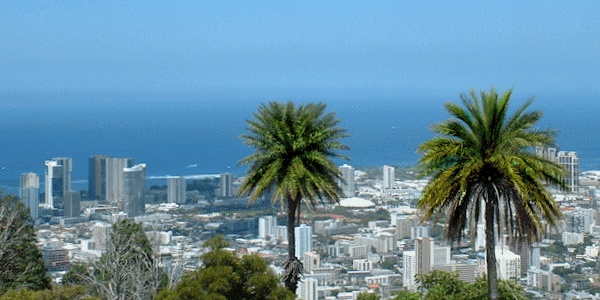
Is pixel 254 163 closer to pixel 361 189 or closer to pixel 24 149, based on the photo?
pixel 361 189

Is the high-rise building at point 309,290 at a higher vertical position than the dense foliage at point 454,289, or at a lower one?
lower

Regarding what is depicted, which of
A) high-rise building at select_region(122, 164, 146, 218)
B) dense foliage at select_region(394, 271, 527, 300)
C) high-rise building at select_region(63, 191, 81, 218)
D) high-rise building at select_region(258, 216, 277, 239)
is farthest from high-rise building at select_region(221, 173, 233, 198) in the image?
dense foliage at select_region(394, 271, 527, 300)

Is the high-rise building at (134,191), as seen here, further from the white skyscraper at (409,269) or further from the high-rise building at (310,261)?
the white skyscraper at (409,269)

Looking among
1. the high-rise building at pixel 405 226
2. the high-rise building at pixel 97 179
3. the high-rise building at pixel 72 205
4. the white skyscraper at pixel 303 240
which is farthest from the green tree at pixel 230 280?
the high-rise building at pixel 97 179

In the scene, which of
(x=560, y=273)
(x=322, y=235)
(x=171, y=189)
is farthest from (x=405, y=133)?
(x=560, y=273)

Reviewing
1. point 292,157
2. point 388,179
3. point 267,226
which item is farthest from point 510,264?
point 388,179

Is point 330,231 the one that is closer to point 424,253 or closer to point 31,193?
point 424,253

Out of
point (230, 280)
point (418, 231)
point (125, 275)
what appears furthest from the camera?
point (418, 231)
